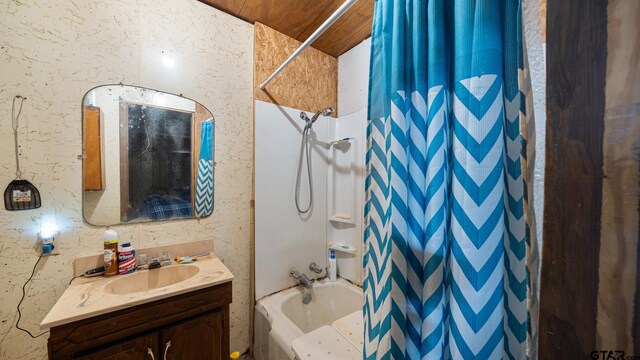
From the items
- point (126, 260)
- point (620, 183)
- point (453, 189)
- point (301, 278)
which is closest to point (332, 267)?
point (301, 278)

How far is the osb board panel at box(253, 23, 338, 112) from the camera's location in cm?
159

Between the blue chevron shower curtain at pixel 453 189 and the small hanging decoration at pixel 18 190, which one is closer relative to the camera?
the blue chevron shower curtain at pixel 453 189

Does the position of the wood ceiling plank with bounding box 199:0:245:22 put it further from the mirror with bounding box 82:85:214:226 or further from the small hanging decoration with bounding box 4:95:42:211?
the small hanging decoration with bounding box 4:95:42:211

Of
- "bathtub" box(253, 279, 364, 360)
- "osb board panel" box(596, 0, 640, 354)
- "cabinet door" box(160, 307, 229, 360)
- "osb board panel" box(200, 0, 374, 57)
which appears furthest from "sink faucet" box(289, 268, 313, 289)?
"osb board panel" box(200, 0, 374, 57)

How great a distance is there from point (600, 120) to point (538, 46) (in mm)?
330

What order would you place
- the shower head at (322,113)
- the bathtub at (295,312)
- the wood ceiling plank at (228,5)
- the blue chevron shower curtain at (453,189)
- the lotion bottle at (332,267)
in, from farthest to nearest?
the lotion bottle at (332,267) → the shower head at (322,113) → the wood ceiling plank at (228,5) → the bathtub at (295,312) → the blue chevron shower curtain at (453,189)

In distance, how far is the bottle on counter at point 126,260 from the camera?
108 cm

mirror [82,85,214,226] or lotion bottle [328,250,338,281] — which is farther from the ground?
mirror [82,85,214,226]

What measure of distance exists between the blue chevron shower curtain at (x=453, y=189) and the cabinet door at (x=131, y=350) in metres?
0.90

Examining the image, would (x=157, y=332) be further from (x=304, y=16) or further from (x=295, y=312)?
(x=304, y=16)

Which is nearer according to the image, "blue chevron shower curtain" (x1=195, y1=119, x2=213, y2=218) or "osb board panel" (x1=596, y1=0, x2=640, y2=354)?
"osb board panel" (x1=596, y1=0, x2=640, y2=354)

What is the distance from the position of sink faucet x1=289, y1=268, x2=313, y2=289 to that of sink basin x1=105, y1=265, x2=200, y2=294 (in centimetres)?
72

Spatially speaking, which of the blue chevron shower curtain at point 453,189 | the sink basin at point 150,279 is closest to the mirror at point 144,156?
the sink basin at point 150,279

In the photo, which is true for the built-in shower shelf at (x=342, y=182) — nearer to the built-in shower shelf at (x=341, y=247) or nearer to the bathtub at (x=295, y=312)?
the built-in shower shelf at (x=341, y=247)
